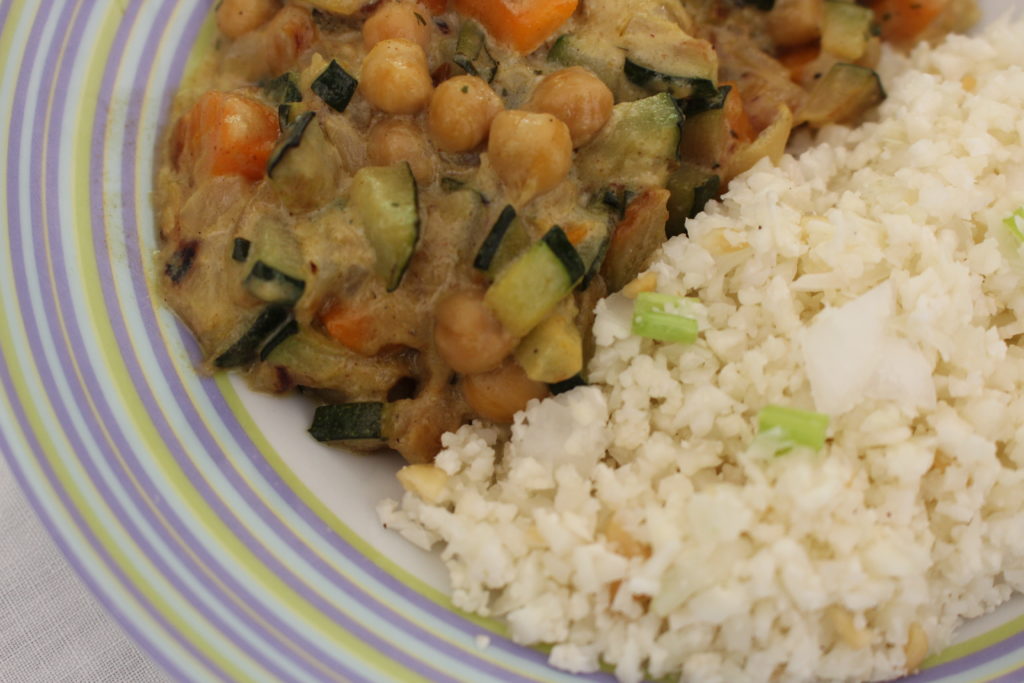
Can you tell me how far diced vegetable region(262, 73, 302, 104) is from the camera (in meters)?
2.89

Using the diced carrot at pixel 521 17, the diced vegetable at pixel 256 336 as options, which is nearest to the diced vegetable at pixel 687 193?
the diced carrot at pixel 521 17

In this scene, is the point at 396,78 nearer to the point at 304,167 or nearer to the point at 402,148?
the point at 402,148

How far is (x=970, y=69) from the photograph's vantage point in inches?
139

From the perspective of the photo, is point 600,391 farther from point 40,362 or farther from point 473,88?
point 40,362

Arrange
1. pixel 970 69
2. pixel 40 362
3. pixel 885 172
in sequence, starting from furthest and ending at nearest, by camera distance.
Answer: pixel 970 69, pixel 885 172, pixel 40 362

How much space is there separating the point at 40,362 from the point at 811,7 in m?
2.83

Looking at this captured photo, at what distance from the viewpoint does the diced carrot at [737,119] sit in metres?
3.23

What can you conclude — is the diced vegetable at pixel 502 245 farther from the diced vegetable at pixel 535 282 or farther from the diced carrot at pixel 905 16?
the diced carrot at pixel 905 16

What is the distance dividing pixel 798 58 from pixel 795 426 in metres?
1.80

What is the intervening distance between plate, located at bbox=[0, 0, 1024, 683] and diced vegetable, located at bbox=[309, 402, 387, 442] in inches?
2.6

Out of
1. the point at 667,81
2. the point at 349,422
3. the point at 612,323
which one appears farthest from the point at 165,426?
the point at 667,81

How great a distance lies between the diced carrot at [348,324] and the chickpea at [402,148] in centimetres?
42

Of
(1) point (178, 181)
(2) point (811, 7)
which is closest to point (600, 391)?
(1) point (178, 181)

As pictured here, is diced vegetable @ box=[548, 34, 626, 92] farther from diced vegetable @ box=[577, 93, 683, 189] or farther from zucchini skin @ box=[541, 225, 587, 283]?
zucchini skin @ box=[541, 225, 587, 283]
